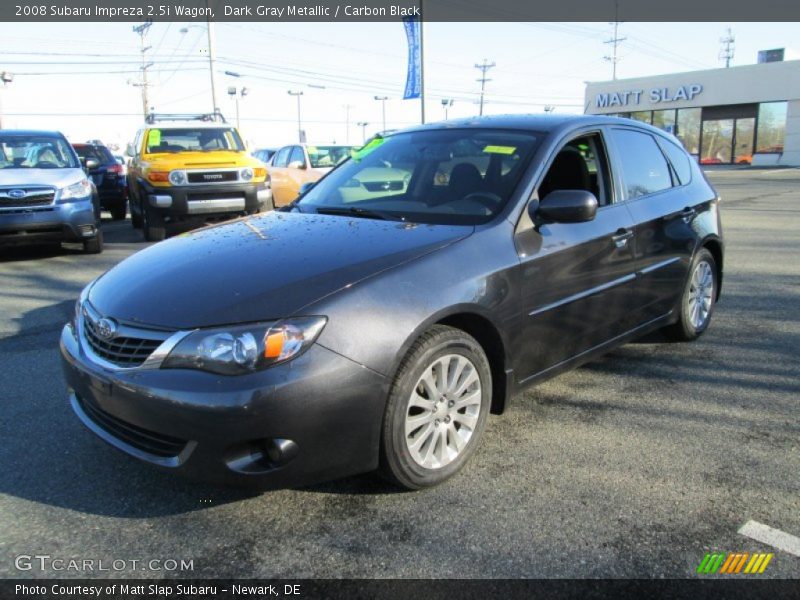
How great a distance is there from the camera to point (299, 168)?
1446cm

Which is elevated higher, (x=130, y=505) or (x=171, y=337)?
(x=171, y=337)

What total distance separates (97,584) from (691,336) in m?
4.29

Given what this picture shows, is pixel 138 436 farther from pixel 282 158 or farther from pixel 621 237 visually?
pixel 282 158

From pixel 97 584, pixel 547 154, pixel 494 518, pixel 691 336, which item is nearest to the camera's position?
pixel 97 584

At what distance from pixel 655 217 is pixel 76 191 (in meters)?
7.58

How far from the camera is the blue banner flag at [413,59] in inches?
871

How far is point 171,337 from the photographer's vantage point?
253 cm

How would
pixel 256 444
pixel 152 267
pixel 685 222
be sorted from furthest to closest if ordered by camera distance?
pixel 685 222 < pixel 152 267 < pixel 256 444

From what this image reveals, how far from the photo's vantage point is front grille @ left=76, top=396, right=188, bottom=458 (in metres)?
2.53

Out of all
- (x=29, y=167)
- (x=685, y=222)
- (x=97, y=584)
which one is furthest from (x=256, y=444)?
(x=29, y=167)

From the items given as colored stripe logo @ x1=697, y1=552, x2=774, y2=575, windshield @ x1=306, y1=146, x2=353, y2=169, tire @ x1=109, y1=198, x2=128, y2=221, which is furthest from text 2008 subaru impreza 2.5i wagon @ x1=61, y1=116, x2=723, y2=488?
tire @ x1=109, y1=198, x2=128, y2=221

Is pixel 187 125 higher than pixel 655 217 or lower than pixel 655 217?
higher

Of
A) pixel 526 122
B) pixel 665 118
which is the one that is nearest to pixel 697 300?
pixel 526 122

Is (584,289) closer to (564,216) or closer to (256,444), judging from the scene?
(564,216)
